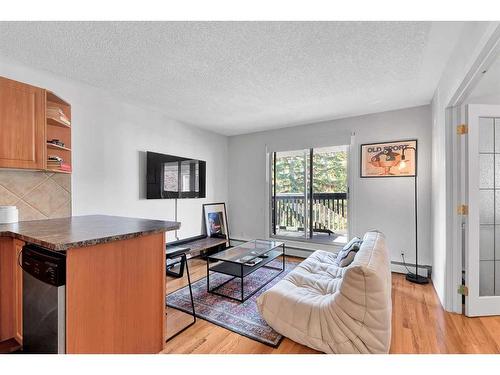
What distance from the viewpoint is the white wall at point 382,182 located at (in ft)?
10.8

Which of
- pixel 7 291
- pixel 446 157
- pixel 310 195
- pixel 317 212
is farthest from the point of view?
pixel 317 212

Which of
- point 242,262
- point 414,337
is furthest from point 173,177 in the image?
point 414,337

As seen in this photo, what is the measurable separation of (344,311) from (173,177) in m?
2.95

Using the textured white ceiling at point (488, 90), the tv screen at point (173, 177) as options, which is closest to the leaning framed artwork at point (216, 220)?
the tv screen at point (173, 177)

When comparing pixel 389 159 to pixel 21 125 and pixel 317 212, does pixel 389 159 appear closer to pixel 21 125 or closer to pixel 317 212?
pixel 317 212

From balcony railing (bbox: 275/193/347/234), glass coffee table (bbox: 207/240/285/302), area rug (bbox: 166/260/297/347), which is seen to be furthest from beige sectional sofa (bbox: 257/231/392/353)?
balcony railing (bbox: 275/193/347/234)

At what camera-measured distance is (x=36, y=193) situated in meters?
→ 2.29

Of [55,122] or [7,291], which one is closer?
[7,291]

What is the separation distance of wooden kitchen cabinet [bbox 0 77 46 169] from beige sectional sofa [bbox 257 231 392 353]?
2290mm

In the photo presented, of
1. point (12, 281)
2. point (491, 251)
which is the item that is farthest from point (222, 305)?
point (491, 251)

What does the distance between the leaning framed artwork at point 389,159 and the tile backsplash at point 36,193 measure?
385 centimetres

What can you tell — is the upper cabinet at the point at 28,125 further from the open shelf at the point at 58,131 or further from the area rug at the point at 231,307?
the area rug at the point at 231,307

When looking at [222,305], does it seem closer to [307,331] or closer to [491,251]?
[307,331]

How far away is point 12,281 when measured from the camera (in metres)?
1.79
